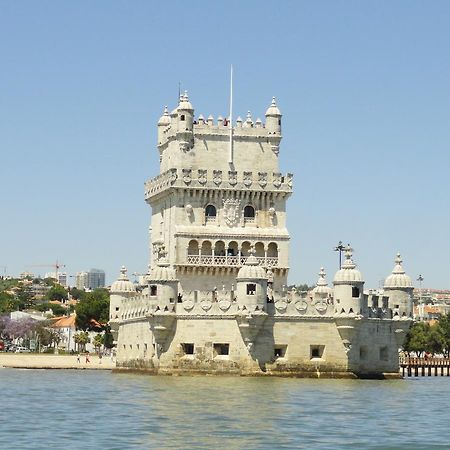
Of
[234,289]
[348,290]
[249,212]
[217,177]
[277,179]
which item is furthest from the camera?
[277,179]

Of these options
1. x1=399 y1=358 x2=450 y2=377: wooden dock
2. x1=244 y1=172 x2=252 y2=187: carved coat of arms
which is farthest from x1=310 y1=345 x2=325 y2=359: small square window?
x1=399 y1=358 x2=450 y2=377: wooden dock

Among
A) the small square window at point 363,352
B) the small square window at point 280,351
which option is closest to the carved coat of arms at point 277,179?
the small square window at point 363,352

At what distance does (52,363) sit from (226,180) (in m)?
43.9

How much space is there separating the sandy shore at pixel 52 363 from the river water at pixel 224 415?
1675 inches

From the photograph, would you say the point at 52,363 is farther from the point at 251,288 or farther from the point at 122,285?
the point at 251,288

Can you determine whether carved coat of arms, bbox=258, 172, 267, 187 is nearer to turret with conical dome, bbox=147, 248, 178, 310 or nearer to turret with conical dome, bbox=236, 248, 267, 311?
turret with conical dome, bbox=147, 248, 178, 310

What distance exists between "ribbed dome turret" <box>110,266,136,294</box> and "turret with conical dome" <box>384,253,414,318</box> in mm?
22682

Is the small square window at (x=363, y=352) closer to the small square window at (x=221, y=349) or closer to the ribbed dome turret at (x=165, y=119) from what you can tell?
the small square window at (x=221, y=349)

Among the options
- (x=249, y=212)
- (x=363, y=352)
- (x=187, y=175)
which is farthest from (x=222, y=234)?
(x=363, y=352)

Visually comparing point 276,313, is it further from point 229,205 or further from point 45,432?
point 45,432

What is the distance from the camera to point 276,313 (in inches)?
3575

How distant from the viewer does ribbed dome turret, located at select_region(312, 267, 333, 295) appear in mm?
99637

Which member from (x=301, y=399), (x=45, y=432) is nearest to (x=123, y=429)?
(x=45, y=432)

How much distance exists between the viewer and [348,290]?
90.9 m
